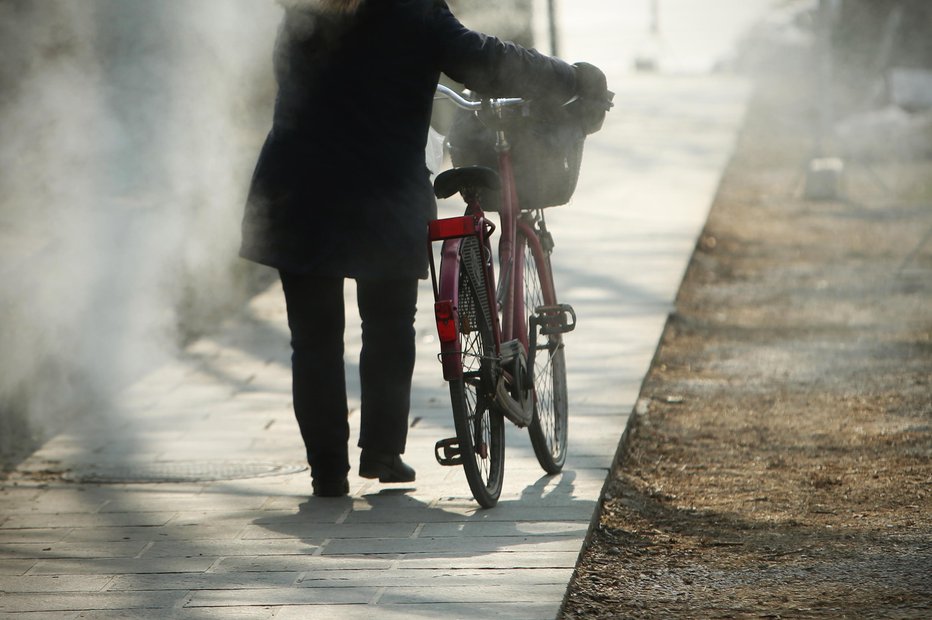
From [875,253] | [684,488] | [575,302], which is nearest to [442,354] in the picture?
[684,488]

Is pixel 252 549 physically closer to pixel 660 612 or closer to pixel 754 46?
pixel 660 612

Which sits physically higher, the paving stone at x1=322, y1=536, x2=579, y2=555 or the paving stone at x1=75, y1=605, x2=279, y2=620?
the paving stone at x1=75, y1=605, x2=279, y2=620

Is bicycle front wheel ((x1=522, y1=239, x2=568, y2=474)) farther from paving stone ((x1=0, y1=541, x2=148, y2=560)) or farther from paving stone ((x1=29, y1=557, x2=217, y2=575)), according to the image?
paving stone ((x1=0, y1=541, x2=148, y2=560))

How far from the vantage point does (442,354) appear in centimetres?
373

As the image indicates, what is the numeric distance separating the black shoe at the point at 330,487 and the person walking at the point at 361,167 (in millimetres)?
125

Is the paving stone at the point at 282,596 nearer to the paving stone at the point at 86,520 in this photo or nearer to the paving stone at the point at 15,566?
the paving stone at the point at 15,566

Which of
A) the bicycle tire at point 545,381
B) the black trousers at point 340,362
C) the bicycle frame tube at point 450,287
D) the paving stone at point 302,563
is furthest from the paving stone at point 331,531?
the bicycle tire at point 545,381

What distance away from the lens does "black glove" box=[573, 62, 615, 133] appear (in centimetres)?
405

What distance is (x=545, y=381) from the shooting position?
4508 mm

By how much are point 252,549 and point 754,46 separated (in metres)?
29.1

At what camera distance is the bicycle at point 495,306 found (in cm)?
378

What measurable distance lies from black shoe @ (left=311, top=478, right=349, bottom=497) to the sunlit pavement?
0.03 metres

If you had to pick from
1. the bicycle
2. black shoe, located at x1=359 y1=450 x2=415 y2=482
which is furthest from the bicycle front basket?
black shoe, located at x1=359 y1=450 x2=415 y2=482

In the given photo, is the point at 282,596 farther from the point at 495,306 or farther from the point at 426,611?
the point at 495,306
